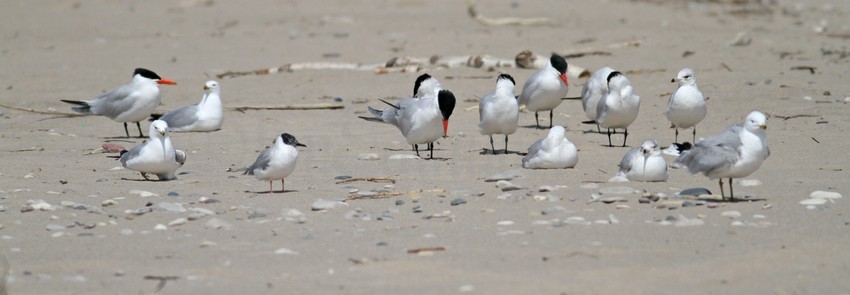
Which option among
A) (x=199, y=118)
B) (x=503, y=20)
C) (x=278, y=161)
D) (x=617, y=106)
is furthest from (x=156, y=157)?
(x=503, y=20)

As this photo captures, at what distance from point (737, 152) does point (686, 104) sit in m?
2.84

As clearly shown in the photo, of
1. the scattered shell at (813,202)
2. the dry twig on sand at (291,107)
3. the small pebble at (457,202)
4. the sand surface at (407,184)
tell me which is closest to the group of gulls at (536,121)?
the sand surface at (407,184)

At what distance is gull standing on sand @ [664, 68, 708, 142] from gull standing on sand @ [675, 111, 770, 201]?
2663 mm

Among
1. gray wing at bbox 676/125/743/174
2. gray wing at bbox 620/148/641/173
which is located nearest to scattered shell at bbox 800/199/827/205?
gray wing at bbox 676/125/743/174

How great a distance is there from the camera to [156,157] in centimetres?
734

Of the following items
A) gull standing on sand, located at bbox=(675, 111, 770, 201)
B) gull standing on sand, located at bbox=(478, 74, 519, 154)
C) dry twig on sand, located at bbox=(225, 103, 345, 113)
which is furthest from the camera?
dry twig on sand, located at bbox=(225, 103, 345, 113)

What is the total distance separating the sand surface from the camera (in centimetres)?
487

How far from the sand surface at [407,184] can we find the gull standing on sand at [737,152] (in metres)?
0.20

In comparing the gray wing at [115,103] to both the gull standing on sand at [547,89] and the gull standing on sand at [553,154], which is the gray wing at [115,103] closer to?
the gull standing on sand at [547,89]

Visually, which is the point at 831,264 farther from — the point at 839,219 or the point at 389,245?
the point at 389,245

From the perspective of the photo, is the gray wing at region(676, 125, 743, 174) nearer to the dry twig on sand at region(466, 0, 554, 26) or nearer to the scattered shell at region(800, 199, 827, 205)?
the scattered shell at region(800, 199, 827, 205)

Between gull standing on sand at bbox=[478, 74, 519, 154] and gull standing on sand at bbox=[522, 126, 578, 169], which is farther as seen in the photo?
gull standing on sand at bbox=[478, 74, 519, 154]

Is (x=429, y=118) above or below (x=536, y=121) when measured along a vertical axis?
above

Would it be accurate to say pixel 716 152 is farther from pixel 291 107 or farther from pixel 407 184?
pixel 291 107
